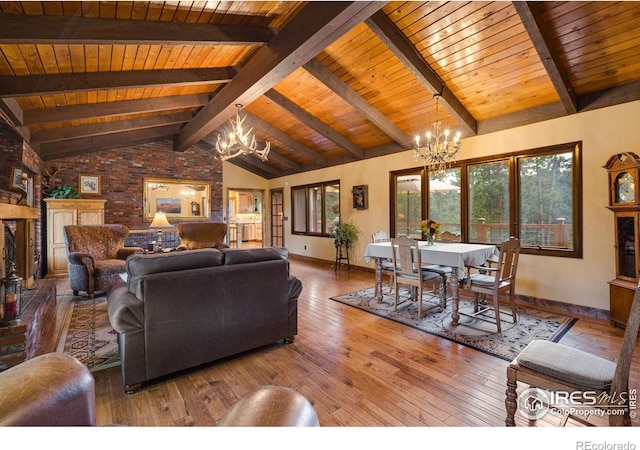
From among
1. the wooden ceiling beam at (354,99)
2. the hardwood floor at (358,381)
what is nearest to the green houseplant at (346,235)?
the wooden ceiling beam at (354,99)

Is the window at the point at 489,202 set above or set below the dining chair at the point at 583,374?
above

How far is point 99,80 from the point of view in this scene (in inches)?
136

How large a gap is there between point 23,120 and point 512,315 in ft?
21.7

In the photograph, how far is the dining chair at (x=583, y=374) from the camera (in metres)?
1.27

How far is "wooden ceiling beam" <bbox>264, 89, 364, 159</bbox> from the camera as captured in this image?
499 centimetres

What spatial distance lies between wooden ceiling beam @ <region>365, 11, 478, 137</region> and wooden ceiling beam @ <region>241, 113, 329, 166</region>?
11.1 ft

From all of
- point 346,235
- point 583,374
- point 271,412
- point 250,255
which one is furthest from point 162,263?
point 346,235

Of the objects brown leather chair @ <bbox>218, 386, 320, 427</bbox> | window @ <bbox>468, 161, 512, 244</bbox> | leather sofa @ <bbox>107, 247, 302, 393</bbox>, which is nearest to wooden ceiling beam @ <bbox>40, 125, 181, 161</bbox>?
leather sofa @ <bbox>107, 247, 302, 393</bbox>

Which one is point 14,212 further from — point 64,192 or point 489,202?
point 489,202

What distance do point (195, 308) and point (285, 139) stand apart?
5054mm

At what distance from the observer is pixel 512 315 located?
11.0 ft

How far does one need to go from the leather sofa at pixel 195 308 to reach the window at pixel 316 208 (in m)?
4.75

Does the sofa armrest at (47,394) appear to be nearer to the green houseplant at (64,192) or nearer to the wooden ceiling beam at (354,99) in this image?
the wooden ceiling beam at (354,99)
